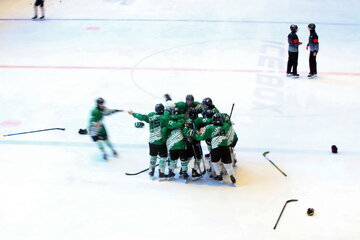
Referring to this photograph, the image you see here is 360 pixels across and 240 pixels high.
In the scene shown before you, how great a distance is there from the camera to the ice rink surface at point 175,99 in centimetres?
768

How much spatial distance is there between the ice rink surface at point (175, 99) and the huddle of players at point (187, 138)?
1.04ft

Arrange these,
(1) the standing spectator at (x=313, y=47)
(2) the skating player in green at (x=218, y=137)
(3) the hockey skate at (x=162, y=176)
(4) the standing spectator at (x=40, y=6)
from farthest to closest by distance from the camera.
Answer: (4) the standing spectator at (x=40, y=6) < (1) the standing spectator at (x=313, y=47) < (3) the hockey skate at (x=162, y=176) < (2) the skating player in green at (x=218, y=137)

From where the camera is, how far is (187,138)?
8.30 m

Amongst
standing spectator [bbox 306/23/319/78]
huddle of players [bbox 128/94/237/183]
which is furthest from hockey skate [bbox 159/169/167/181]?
standing spectator [bbox 306/23/319/78]

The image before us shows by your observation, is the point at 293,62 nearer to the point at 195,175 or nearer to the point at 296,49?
the point at 296,49

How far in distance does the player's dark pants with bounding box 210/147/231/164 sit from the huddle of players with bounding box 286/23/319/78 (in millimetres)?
5440

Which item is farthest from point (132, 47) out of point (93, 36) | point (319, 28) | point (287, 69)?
point (319, 28)

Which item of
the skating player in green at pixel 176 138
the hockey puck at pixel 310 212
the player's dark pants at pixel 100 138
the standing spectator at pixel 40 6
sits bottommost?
the hockey puck at pixel 310 212

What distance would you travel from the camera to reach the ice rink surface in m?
7.68

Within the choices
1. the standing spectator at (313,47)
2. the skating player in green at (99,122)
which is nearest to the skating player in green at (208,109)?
the skating player in green at (99,122)

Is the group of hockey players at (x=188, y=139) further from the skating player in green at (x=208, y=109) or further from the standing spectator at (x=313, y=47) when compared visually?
the standing spectator at (x=313, y=47)

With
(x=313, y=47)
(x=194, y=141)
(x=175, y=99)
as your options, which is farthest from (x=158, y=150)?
(x=313, y=47)

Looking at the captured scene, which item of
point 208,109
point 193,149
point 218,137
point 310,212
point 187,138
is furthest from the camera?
point 208,109

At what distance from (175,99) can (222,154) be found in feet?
12.8
